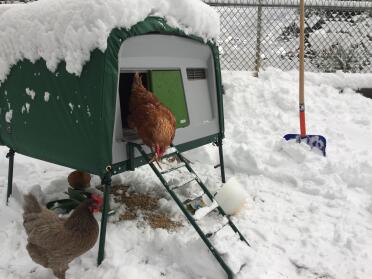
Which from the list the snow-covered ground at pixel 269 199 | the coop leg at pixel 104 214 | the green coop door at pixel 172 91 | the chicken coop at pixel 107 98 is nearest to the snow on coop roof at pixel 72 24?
the chicken coop at pixel 107 98

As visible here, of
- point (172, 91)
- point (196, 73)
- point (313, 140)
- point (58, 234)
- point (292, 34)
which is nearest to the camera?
point (58, 234)

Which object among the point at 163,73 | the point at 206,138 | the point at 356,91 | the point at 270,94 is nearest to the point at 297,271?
the point at 206,138

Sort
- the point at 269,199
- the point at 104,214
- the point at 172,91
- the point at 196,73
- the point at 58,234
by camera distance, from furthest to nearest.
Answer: the point at 269,199 → the point at 196,73 → the point at 172,91 → the point at 104,214 → the point at 58,234

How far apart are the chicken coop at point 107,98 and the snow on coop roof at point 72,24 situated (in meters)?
0.06

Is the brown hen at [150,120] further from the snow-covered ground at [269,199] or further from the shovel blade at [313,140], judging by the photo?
the shovel blade at [313,140]

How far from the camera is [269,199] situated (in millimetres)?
3855

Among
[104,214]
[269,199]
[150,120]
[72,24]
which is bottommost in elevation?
[269,199]

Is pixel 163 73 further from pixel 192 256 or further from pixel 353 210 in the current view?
pixel 353 210

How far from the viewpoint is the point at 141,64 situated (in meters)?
2.93

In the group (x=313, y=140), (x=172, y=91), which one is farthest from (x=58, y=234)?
(x=313, y=140)

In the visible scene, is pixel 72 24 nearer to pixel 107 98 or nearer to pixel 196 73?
pixel 107 98

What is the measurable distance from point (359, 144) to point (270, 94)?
6.06 feet

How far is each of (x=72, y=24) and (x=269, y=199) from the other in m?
2.77

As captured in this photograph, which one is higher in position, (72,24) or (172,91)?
(72,24)
